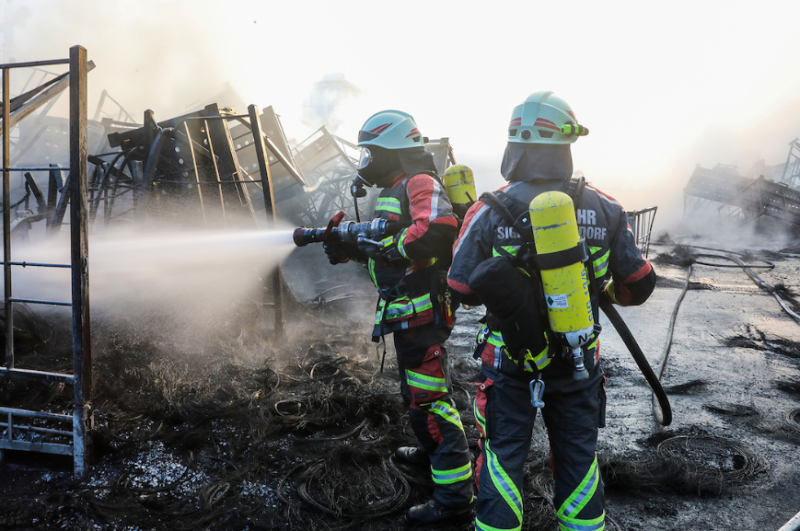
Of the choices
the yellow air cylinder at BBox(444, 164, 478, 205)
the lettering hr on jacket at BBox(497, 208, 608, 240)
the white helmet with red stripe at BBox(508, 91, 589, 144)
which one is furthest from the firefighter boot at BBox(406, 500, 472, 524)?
the white helmet with red stripe at BBox(508, 91, 589, 144)

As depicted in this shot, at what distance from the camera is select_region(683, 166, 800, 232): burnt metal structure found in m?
18.5

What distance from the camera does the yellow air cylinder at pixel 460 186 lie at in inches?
121

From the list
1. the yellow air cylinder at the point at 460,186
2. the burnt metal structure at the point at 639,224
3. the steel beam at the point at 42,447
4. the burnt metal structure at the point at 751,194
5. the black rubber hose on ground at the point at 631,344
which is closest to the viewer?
the black rubber hose on ground at the point at 631,344

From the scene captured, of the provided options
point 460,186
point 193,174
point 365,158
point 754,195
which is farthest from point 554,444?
point 754,195

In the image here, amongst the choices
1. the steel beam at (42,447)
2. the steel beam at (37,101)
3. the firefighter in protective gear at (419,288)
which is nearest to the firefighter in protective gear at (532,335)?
the firefighter in protective gear at (419,288)

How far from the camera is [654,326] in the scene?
716 centimetres

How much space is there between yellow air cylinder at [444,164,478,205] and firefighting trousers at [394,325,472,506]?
0.86m

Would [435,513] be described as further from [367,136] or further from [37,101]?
[37,101]

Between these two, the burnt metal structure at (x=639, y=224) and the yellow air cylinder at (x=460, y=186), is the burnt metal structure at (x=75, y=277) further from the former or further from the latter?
the burnt metal structure at (x=639, y=224)

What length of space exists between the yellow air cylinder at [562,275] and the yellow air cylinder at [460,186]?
4.07ft

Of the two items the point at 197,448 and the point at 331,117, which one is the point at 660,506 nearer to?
the point at 197,448

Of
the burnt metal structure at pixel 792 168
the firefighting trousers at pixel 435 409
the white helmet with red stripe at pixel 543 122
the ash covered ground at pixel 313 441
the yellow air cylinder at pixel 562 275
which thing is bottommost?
the ash covered ground at pixel 313 441

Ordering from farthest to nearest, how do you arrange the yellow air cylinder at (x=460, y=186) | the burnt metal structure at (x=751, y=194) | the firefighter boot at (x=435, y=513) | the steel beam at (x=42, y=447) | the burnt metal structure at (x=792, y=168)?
the burnt metal structure at (x=792, y=168) < the burnt metal structure at (x=751, y=194) < the yellow air cylinder at (x=460, y=186) < the steel beam at (x=42, y=447) < the firefighter boot at (x=435, y=513)

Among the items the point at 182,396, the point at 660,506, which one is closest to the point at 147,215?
the point at 182,396
